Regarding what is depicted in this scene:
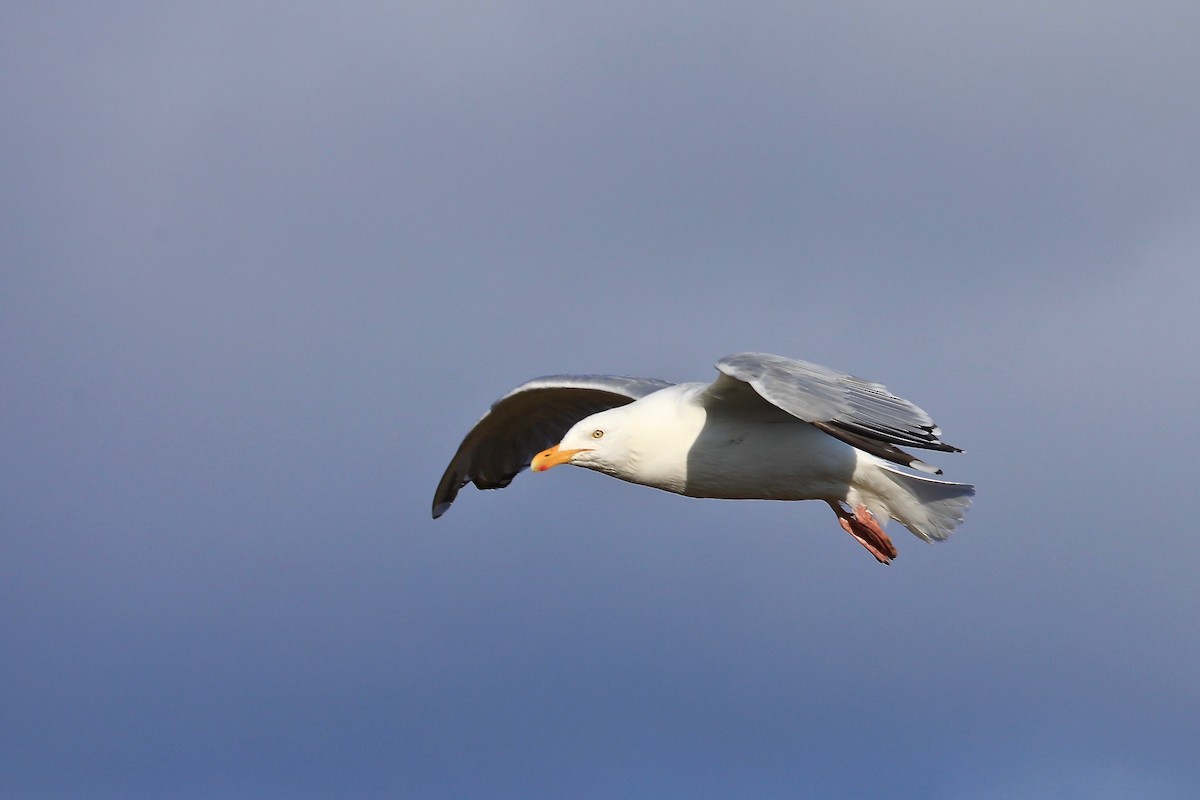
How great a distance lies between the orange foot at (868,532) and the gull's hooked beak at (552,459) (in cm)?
221

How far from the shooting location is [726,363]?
31.3 ft

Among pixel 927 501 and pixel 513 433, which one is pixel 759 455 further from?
pixel 513 433

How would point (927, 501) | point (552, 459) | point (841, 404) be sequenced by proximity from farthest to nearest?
point (927, 501) → point (552, 459) → point (841, 404)

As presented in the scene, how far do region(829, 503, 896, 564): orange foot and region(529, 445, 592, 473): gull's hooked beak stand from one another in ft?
7.25

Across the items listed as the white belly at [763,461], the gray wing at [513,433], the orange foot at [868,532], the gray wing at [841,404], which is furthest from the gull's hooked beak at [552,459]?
the gray wing at [513,433]

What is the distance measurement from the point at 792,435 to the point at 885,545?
1201mm

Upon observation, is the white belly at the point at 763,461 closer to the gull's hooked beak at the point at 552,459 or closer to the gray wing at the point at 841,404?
the gray wing at the point at 841,404

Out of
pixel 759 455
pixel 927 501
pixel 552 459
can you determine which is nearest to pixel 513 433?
pixel 552 459

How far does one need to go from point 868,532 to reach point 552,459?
8.42ft

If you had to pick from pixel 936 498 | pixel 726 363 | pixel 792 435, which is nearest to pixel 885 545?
pixel 936 498

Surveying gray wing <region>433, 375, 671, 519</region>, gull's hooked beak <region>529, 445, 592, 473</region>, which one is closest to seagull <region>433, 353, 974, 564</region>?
gull's hooked beak <region>529, 445, 592, 473</region>

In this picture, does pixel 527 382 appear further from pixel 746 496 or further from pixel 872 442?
pixel 872 442

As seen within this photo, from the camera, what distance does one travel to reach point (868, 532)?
10977 millimetres

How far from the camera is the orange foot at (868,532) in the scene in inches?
428
